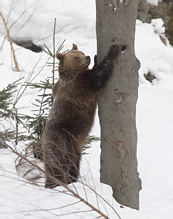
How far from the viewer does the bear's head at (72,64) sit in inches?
171

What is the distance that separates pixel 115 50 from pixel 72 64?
963 mm

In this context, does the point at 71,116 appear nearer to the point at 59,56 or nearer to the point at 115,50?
the point at 59,56

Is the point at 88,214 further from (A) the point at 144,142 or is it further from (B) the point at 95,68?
(A) the point at 144,142

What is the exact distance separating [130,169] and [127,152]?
176mm

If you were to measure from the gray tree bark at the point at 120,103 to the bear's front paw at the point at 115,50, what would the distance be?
1.7 inches

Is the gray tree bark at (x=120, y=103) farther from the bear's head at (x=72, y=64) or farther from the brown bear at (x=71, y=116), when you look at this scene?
the bear's head at (x=72, y=64)

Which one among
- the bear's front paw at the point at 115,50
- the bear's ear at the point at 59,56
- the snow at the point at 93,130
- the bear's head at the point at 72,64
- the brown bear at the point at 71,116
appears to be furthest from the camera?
the bear's ear at the point at 59,56

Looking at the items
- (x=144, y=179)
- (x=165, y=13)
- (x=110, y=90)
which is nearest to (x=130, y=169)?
(x=110, y=90)

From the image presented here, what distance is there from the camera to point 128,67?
3.60 m

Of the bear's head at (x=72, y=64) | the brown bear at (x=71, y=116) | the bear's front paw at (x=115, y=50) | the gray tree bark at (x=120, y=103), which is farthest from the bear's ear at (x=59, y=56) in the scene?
the bear's front paw at (x=115, y=50)

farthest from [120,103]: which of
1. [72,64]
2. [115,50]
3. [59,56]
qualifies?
[59,56]

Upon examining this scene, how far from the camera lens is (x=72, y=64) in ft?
14.4

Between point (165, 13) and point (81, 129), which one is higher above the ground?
point (165, 13)

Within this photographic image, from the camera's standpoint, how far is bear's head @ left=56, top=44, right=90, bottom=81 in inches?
171
